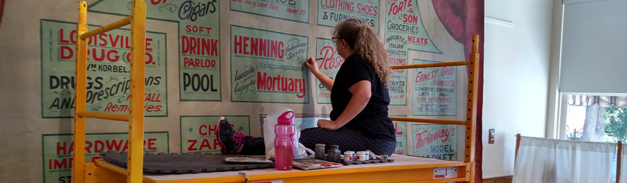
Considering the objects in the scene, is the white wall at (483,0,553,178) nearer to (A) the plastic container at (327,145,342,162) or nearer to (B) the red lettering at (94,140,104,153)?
(A) the plastic container at (327,145,342,162)

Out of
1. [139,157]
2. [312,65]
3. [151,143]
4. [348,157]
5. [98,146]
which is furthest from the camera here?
[312,65]

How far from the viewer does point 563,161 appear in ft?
12.9

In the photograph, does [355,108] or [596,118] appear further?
[596,118]

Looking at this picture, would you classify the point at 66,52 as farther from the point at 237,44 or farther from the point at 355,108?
the point at 355,108

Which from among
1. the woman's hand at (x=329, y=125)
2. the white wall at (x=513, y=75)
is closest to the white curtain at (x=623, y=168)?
the white wall at (x=513, y=75)

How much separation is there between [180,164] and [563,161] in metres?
3.28

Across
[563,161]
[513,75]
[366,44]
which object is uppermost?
[366,44]

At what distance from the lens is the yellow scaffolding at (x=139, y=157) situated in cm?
155

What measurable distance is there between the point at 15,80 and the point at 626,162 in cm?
397

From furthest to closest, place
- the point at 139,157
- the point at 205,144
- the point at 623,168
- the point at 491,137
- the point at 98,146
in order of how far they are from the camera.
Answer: the point at 491,137, the point at 623,168, the point at 205,144, the point at 98,146, the point at 139,157

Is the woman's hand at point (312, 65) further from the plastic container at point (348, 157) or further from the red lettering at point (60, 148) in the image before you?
the red lettering at point (60, 148)

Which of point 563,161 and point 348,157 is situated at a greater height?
point 348,157

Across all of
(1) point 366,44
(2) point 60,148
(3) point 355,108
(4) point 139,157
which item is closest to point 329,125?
(3) point 355,108

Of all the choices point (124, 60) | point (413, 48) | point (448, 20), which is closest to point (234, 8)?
point (124, 60)
